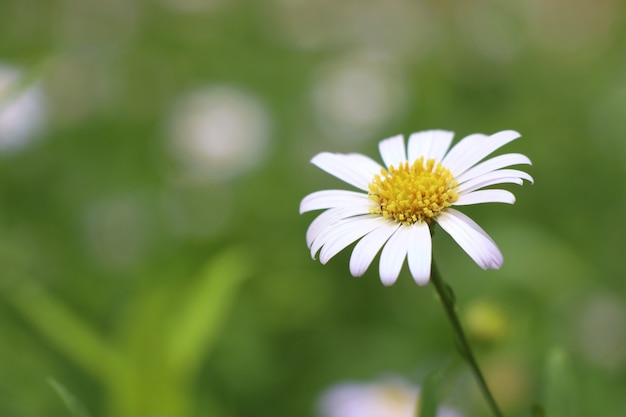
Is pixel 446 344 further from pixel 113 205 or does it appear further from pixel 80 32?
pixel 80 32

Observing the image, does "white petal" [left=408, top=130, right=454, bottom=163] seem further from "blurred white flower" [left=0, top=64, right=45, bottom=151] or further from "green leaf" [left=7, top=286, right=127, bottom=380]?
"blurred white flower" [left=0, top=64, right=45, bottom=151]

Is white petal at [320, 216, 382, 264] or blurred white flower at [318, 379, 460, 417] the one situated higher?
blurred white flower at [318, 379, 460, 417]

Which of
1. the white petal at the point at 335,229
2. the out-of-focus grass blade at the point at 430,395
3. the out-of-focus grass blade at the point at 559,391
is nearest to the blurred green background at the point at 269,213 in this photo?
the out-of-focus grass blade at the point at 559,391

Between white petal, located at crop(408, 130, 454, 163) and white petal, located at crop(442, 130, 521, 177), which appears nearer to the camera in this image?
white petal, located at crop(442, 130, 521, 177)

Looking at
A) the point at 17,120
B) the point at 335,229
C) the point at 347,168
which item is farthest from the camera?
the point at 17,120

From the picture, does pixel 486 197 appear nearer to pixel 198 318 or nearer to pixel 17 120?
pixel 198 318

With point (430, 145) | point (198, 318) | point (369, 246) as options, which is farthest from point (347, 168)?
point (198, 318)

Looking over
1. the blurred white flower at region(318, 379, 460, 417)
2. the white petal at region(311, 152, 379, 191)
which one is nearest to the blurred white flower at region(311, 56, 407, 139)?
the blurred white flower at region(318, 379, 460, 417)

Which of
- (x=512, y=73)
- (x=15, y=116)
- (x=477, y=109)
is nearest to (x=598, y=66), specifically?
(x=512, y=73)
